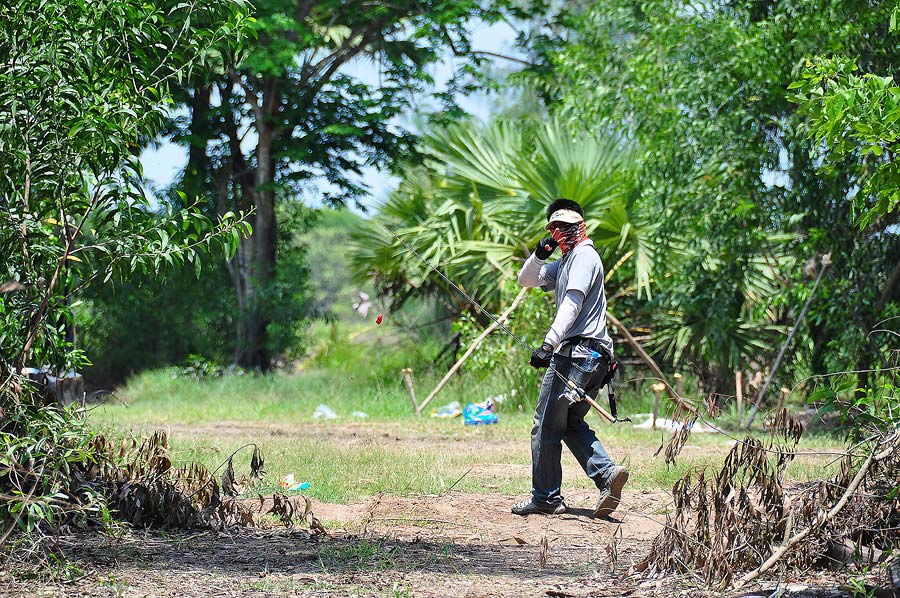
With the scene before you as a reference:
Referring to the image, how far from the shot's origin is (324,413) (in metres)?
12.9

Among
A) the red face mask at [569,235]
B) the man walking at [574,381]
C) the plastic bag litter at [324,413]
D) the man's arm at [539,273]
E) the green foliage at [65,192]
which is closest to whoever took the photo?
the green foliage at [65,192]

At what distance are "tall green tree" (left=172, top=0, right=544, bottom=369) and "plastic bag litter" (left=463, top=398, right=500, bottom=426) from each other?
23.2ft

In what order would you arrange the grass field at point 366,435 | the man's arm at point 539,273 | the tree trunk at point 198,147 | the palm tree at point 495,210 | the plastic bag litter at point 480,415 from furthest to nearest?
the tree trunk at point 198,147 < the palm tree at point 495,210 < the plastic bag litter at point 480,415 < the grass field at point 366,435 < the man's arm at point 539,273

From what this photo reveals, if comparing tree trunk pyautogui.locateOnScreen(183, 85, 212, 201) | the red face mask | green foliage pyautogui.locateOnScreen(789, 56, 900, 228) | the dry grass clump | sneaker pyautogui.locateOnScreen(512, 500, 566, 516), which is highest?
tree trunk pyautogui.locateOnScreen(183, 85, 212, 201)

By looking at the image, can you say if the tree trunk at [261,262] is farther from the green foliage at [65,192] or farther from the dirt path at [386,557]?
the green foliage at [65,192]

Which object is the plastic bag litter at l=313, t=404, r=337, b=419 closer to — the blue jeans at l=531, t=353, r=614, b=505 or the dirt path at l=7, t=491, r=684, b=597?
the dirt path at l=7, t=491, r=684, b=597

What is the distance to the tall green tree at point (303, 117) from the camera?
17906mm

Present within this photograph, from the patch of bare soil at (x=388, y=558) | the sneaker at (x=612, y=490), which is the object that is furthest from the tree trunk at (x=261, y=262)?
the sneaker at (x=612, y=490)

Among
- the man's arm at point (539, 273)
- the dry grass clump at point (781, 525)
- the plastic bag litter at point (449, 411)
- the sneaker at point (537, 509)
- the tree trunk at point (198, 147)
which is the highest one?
the tree trunk at point (198, 147)

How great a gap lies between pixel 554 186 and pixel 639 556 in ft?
30.5

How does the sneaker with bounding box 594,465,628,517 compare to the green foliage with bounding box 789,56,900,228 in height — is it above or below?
below

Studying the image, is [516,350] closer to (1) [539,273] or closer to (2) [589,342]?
(1) [539,273]

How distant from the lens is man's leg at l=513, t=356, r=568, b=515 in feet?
20.4

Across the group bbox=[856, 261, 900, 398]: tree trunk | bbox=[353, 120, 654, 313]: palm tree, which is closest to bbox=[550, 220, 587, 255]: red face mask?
bbox=[856, 261, 900, 398]: tree trunk
